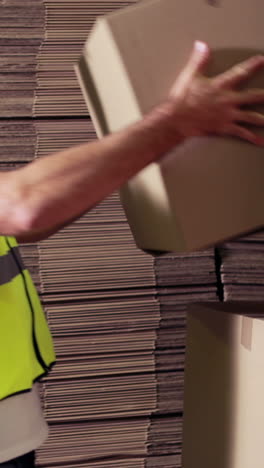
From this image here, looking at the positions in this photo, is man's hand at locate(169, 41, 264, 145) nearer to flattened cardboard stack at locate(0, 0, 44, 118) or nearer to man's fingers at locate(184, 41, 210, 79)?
man's fingers at locate(184, 41, 210, 79)

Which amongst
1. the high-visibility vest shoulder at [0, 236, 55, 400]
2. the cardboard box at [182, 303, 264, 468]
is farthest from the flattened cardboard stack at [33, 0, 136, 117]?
the cardboard box at [182, 303, 264, 468]

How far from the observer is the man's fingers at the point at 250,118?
831 millimetres

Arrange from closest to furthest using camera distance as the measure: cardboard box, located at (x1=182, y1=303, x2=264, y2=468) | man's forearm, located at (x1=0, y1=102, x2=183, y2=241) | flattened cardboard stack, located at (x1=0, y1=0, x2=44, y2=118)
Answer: man's forearm, located at (x1=0, y1=102, x2=183, y2=241)
cardboard box, located at (x1=182, y1=303, x2=264, y2=468)
flattened cardboard stack, located at (x1=0, y1=0, x2=44, y2=118)

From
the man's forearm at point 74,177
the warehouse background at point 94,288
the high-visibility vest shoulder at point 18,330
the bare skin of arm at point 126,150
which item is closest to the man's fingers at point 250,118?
the bare skin of arm at point 126,150

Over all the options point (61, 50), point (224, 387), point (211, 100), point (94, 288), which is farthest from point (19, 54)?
point (224, 387)

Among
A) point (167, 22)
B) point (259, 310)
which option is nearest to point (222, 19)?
point (167, 22)

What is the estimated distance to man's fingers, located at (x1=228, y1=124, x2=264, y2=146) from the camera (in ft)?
2.72

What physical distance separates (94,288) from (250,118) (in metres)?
0.71

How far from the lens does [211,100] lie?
32.2 inches

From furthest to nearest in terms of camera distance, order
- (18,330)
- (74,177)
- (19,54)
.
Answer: (19,54) → (18,330) → (74,177)

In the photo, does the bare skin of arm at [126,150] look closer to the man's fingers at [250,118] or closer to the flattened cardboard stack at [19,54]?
the man's fingers at [250,118]

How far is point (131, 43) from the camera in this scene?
0.85 metres

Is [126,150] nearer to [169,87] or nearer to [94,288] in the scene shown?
[169,87]

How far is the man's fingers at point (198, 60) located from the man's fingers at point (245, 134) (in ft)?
0.32
